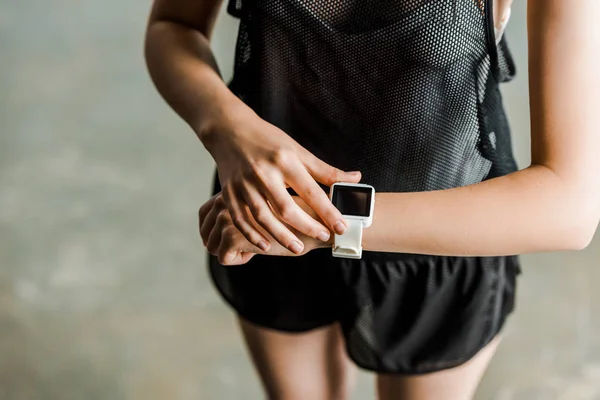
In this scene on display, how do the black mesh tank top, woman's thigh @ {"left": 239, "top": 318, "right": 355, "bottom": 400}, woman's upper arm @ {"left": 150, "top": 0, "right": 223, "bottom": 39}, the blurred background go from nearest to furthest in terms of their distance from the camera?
the black mesh tank top → woman's upper arm @ {"left": 150, "top": 0, "right": 223, "bottom": 39} → woman's thigh @ {"left": 239, "top": 318, "right": 355, "bottom": 400} → the blurred background

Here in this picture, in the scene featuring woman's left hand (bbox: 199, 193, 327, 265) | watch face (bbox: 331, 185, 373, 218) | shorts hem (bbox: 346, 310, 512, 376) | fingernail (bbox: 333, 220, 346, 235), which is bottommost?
shorts hem (bbox: 346, 310, 512, 376)

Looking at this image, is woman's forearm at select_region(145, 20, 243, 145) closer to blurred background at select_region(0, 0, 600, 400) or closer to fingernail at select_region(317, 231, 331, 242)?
fingernail at select_region(317, 231, 331, 242)

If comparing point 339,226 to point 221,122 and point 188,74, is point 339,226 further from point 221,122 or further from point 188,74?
point 188,74

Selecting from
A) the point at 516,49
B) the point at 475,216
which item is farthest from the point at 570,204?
the point at 516,49

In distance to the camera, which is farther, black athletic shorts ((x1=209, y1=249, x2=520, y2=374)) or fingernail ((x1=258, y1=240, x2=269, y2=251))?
black athletic shorts ((x1=209, y1=249, x2=520, y2=374))

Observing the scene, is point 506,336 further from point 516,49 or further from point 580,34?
point 580,34

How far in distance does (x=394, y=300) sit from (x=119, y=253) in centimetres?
142

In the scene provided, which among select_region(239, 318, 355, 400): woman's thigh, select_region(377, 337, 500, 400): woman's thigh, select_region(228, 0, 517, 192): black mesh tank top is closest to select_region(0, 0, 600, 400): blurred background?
select_region(239, 318, 355, 400): woman's thigh

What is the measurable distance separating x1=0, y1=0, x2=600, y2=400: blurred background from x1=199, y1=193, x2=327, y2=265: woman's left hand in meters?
1.17

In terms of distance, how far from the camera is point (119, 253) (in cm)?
215

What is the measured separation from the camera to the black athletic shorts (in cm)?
93

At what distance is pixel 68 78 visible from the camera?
263 centimetres

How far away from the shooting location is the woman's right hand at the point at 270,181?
0.69m

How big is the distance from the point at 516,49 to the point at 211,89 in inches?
67.1
